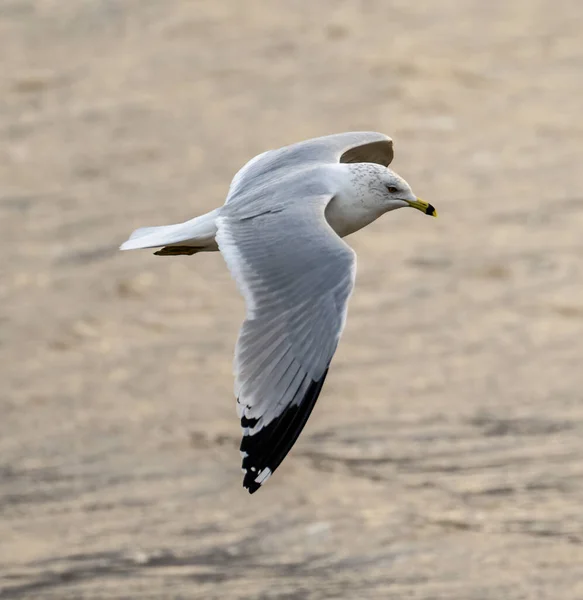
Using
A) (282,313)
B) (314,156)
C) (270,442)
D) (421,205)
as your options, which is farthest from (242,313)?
(270,442)

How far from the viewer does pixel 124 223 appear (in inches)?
438

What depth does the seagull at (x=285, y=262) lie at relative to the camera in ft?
15.9

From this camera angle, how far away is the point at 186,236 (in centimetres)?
557

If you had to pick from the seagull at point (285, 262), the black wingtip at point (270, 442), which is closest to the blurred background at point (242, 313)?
the seagull at point (285, 262)

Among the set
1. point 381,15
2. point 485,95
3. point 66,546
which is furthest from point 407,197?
point 381,15

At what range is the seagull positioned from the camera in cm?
484

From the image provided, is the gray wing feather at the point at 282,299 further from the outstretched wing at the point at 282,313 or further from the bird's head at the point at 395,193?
the bird's head at the point at 395,193

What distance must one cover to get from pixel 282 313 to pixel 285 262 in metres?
0.20

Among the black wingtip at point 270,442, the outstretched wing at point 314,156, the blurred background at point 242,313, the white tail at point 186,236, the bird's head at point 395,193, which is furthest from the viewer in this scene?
the blurred background at point 242,313

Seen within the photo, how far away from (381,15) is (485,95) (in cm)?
144

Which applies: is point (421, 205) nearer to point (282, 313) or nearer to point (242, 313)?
point (282, 313)

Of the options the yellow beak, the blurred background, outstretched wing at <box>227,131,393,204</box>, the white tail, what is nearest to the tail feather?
the white tail

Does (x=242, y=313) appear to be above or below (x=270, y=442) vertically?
below

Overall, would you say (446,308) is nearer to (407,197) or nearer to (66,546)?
(66,546)
